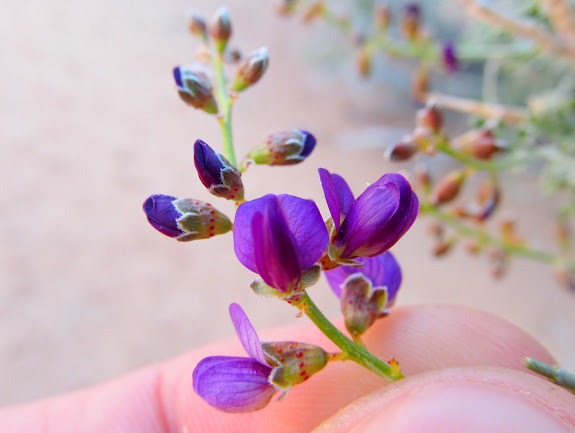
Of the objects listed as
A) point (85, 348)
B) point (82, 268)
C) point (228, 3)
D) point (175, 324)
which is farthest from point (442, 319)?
point (228, 3)

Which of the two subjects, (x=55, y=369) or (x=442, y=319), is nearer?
(x=442, y=319)

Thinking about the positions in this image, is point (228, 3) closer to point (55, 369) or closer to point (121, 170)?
point (121, 170)

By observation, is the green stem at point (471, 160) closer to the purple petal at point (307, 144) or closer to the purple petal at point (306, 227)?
the purple petal at point (307, 144)

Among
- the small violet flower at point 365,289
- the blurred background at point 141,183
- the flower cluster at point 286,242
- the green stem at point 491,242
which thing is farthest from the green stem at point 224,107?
the blurred background at point 141,183

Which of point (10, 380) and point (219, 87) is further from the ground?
point (219, 87)

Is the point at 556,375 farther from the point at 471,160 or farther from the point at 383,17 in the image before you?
the point at 383,17
